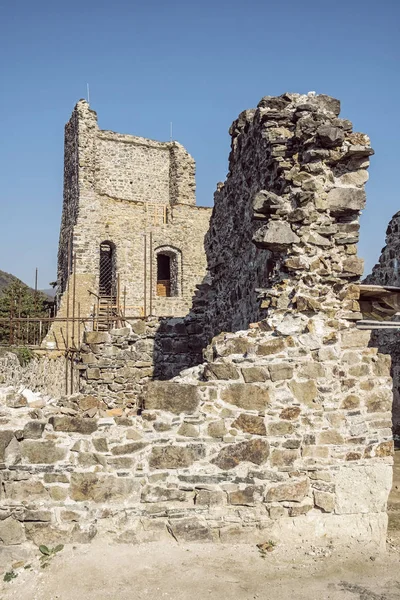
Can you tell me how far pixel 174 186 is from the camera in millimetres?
28359

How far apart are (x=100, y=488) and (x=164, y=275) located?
23.1 m

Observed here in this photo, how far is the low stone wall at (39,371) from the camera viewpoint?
1357 centimetres

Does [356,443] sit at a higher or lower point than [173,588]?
higher

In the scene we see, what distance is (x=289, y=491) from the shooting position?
502 centimetres

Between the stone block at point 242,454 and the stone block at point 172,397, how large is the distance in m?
0.45

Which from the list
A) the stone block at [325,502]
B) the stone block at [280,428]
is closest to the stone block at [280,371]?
the stone block at [280,428]

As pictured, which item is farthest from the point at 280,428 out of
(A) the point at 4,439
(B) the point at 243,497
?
(A) the point at 4,439

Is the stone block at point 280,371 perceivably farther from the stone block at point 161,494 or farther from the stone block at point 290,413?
the stone block at point 161,494

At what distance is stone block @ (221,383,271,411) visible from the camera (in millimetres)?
5074

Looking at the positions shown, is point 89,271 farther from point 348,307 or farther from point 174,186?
point 348,307

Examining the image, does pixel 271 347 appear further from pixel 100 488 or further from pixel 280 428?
pixel 100 488

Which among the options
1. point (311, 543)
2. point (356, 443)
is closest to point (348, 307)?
point (356, 443)

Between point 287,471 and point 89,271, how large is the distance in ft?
61.5

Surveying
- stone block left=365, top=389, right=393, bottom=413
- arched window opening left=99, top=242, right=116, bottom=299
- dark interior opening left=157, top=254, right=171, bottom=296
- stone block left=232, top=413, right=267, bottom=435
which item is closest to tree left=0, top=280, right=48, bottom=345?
arched window opening left=99, top=242, right=116, bottom=299
